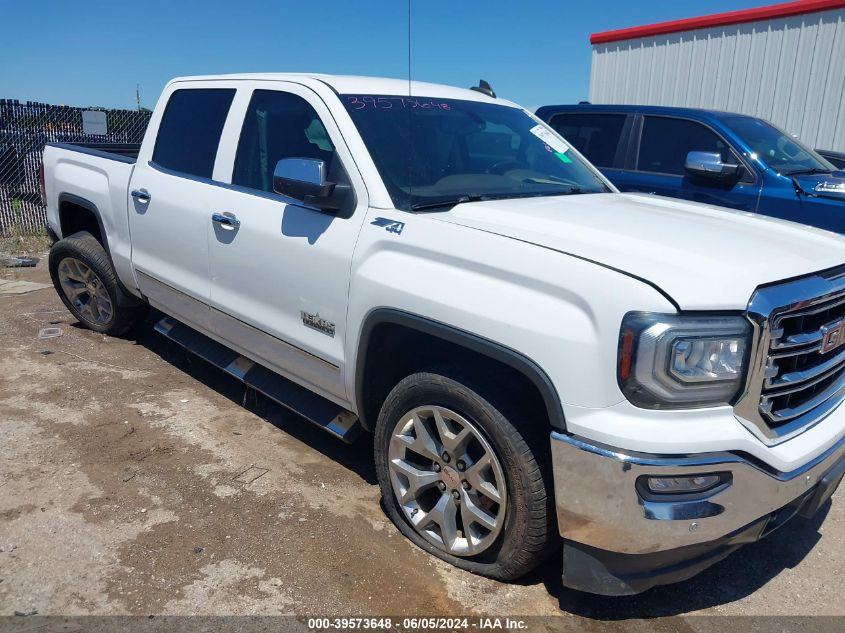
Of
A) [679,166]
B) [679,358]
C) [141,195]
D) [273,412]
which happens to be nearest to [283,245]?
[273,412]

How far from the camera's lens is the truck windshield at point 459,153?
3.24 meters

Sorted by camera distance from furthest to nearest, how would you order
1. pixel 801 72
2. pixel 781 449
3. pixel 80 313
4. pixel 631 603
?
pixel 801 72 < pixel 80 313 < pixel 631 603 < pixel 781 449

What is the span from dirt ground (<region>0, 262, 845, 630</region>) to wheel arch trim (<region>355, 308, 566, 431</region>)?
65 cm

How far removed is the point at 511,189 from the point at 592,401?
4.93ft

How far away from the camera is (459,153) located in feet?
11.7

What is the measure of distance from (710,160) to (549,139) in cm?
221

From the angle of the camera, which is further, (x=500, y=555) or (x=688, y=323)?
(x=500, y=555)

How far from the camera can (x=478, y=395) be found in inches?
104

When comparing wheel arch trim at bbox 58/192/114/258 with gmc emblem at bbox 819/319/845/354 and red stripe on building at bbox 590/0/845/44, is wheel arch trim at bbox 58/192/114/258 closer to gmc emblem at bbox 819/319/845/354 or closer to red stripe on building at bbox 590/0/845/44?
gmc emblem at bbox 819/319/845/354

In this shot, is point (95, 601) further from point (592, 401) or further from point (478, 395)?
point (592, 401)

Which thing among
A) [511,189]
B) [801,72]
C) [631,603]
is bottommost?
[631,603]

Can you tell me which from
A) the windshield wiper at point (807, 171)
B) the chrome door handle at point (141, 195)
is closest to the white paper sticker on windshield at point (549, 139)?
the chrome door handle at point (141, 195)

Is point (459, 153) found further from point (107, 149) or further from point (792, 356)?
point (107, 149)

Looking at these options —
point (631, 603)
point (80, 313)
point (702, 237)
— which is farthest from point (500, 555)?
point (80, 313)
